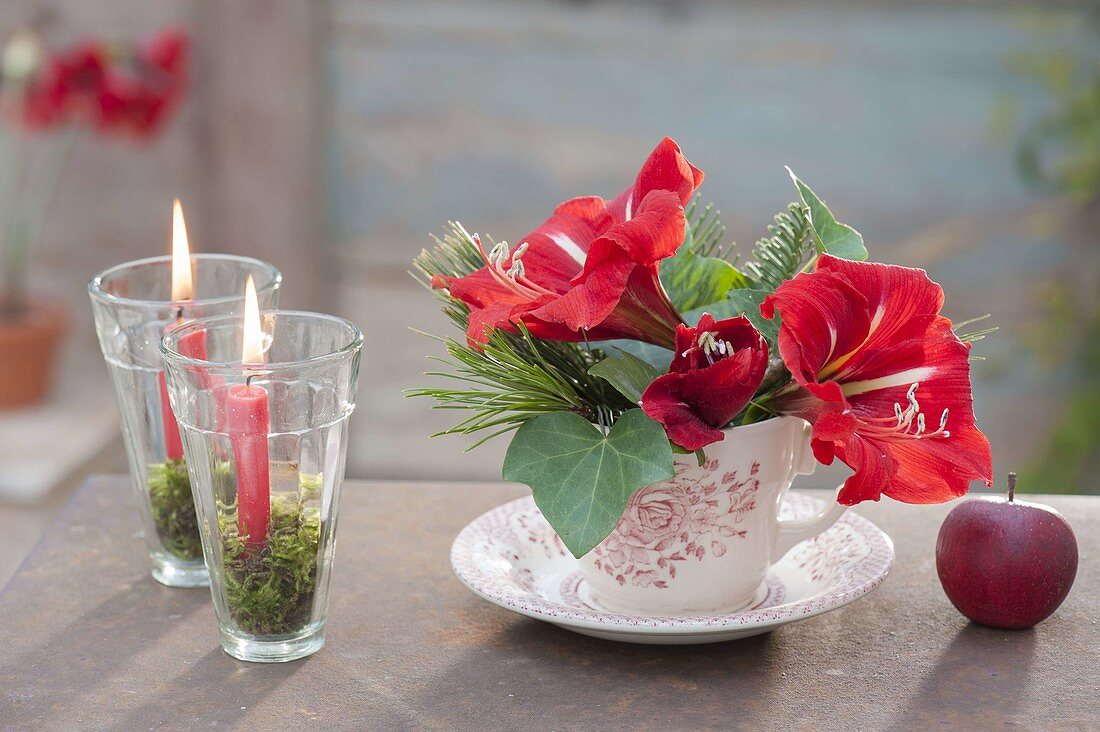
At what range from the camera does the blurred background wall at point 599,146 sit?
75.5 inches

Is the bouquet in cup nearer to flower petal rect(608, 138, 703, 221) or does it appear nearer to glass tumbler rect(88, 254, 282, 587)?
flower petal rect(608, 138, 703, 221)

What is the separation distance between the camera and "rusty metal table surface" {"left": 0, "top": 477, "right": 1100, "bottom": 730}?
0.57 m

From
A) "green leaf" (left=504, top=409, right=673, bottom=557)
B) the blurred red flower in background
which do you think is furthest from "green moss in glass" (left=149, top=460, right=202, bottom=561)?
the blurred red flower in background

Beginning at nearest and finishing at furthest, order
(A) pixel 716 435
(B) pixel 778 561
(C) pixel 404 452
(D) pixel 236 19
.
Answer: (A) pixel 716 435 < (B) pixel 778 561 < (D) pixel 236 19 < (C) pixel 404 452

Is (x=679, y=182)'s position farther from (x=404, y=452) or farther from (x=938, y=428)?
(x=404, y=452)

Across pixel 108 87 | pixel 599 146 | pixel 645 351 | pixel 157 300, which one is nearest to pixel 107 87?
pixel 108 87

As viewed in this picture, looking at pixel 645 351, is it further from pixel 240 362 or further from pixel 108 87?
pixel 108 87

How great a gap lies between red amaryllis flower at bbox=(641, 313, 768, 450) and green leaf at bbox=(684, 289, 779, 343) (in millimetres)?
21

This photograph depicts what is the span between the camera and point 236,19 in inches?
74.1

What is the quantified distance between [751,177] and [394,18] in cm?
60

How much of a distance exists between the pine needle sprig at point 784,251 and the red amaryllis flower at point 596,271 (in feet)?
0.26

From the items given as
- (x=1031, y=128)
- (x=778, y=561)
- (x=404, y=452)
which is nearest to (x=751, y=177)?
(x=1031, y=128)

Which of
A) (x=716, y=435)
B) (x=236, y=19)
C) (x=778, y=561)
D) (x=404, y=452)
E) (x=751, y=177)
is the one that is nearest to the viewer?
(x=716, y=435)

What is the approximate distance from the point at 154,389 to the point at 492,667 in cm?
24
